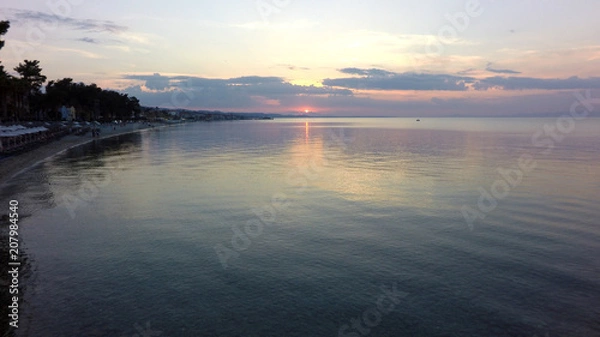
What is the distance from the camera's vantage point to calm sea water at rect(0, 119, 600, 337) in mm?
11523

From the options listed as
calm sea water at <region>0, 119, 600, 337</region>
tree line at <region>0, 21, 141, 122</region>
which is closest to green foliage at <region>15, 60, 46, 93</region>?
tree line at <region>0, 21, 141, 122</region>

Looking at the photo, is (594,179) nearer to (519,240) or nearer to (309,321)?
(519,240)

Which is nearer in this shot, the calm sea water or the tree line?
the calm sea water

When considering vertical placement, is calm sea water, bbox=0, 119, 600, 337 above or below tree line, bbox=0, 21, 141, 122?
below

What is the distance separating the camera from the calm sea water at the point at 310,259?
11.5 metres

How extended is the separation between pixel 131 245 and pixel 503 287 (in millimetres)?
15014

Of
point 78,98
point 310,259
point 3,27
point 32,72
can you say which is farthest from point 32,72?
point 310,259

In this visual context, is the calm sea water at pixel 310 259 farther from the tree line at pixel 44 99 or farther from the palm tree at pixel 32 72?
the palm tree at pixel 32 72

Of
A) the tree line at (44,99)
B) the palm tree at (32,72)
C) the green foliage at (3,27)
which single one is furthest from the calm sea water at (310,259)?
the palm tree at (32,72)

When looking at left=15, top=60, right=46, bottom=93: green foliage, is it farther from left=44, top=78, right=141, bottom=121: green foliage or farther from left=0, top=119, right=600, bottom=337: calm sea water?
left=0, top=119, right=600, bottom=337: calm sea water

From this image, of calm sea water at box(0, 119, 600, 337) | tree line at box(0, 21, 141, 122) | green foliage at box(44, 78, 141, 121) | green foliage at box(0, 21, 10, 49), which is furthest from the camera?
green foliage at box(44, 78, 141, 121)

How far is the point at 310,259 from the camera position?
16.3 meters

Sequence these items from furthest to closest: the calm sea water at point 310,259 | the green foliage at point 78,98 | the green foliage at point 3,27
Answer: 1. the green foliage at point 78,98
2. the green foliage at point 3,27
3. the calm sea water at point 310,259

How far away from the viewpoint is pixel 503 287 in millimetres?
13844
